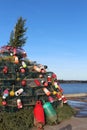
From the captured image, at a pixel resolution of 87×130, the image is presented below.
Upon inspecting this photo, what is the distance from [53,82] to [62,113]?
2.23 metres

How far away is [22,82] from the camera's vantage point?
1614cm

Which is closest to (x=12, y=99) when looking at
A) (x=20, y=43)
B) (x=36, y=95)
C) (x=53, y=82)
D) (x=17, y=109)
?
(x=17, y=109)

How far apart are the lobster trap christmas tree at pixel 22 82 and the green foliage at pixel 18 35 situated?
2555 cm

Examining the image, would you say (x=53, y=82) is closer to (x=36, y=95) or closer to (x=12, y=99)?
(x=36, y=95)

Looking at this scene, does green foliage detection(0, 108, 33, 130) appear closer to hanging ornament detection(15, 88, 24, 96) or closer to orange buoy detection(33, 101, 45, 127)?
orange buoy detection(33, 101, 45, 127)

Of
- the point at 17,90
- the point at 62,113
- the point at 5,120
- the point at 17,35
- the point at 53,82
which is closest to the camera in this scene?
the point at 5,120

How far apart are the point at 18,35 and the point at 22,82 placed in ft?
96.2

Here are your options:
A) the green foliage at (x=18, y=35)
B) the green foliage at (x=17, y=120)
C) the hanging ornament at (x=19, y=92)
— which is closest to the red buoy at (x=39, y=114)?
the green foliage at (x=17, y=120)

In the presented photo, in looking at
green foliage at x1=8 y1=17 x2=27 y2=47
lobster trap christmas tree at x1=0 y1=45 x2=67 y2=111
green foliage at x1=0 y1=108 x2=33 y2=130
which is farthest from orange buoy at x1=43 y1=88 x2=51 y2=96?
green foliage at x1=8 y1=17 x2=27 y2=47

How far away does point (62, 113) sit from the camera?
1745 cm

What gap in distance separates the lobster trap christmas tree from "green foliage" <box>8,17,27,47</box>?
83.8 ft

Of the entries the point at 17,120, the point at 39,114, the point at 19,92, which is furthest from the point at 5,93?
the point at 39,114

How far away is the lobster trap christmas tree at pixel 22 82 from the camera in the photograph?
1530 centimetres

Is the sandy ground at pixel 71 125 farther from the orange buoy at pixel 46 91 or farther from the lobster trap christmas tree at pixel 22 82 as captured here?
the orange buoy at pixel 46 91
